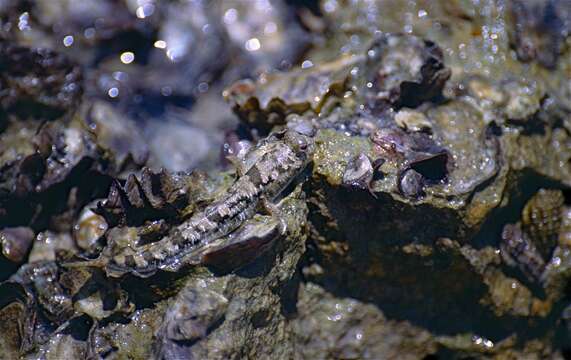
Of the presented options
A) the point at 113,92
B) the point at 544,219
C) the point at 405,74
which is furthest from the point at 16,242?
the point at 544,219

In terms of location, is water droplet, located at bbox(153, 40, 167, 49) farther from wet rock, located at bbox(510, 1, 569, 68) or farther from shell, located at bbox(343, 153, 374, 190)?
wet rock, located at bbox(510, 1, 569, 68)

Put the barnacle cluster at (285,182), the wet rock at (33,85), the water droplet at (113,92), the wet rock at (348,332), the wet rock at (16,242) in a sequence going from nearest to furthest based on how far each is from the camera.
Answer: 1. the barnacle cluster at (285,182)
2. the wet rock at (16,242)
3. the wet rock at (348,332)
4. the wet rock at (33,85)
5. the water droplet at (113,92)

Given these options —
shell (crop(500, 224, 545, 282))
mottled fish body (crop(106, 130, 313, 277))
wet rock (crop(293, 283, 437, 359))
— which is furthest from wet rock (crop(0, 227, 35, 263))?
shell (crop(500, 224, 545, 282))

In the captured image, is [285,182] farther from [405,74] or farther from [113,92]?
[113,92]

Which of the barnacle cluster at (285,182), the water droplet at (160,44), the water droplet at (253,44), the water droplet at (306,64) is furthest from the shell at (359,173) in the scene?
the water droplet at (160,44)

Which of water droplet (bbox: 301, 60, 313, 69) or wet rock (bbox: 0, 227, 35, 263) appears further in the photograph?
water droplet (bbox: 301, 60, 313, 69)

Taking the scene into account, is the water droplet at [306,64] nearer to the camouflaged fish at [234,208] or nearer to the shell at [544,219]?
the camouflaged fish at [234,208]
